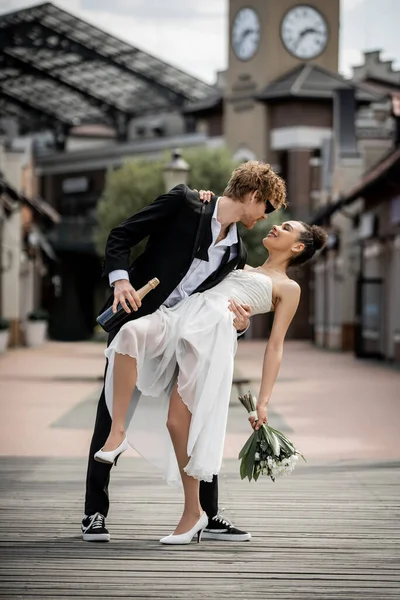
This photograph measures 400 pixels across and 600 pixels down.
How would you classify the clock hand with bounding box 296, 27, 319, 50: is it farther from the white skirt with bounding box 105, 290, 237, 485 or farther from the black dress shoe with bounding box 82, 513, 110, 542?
the black dress shoe with bounding box 82, 513, 110, 542

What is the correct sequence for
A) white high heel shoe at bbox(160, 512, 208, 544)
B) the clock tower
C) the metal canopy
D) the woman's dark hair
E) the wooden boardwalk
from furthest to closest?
the metal canopy → the clock tower → the woman's dark hair → white high heel shoe at bbox(160, 512, 208, 544) → the wooden boardwalk

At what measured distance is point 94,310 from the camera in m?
63.9

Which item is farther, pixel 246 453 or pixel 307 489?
pixel 307 489

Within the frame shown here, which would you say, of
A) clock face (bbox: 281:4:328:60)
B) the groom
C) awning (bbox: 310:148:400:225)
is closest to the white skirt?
the groom

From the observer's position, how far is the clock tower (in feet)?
168

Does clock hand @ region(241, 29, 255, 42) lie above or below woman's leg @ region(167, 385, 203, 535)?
above

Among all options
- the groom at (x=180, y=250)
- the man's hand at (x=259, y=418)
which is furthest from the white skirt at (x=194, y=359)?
the man's hand at (x=259, y=418)

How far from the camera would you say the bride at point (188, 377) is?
5.63 m

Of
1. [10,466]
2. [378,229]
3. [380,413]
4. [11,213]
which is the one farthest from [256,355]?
[10,466]

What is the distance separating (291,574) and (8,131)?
58953mm

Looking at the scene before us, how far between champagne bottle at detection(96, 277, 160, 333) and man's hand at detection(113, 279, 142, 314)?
1.8 inches

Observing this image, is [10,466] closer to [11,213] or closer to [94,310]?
[11,213]

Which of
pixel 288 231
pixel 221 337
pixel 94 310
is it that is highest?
pixel 288 231

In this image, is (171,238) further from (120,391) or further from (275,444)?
(275,444)
